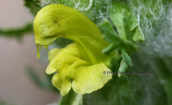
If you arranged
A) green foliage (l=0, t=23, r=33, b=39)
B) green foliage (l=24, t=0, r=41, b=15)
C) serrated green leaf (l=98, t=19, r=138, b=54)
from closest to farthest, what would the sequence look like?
serrated green leaf (l=98, t=19, r=138, b=54)
green foliage (l=24, t=0, r=41, b=15)
green foliage (l=0, t=23, r=33, b=39)

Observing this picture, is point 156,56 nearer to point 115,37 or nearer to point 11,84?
point 115,37

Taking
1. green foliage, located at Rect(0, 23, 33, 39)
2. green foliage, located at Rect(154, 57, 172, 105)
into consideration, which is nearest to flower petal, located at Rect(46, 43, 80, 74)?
green foliage, located at Rect(154, 57, 172, 105)

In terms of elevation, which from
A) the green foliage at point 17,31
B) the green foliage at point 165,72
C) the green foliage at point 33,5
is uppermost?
the green foliage at point 33,5

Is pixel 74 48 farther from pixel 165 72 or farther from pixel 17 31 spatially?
pixel 17 31

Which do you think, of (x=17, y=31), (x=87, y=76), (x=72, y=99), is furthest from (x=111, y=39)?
(x=17, y=31)

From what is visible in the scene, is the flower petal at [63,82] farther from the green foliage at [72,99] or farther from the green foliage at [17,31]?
the green foliage at [17,31]

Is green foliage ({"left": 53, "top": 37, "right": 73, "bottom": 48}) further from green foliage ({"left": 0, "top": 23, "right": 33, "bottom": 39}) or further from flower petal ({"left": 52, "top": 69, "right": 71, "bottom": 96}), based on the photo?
green foliage ({"left": 0, "top": 23, "right": 33, "bottom": 39})

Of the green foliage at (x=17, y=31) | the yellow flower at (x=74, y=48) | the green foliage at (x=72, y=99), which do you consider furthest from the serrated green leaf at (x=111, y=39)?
the green foliage at (x=17, y=31)

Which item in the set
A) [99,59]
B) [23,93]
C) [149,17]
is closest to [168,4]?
[149,17]

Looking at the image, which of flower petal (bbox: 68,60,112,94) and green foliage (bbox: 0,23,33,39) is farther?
green foliage (bbox: 0,23,33,39)
